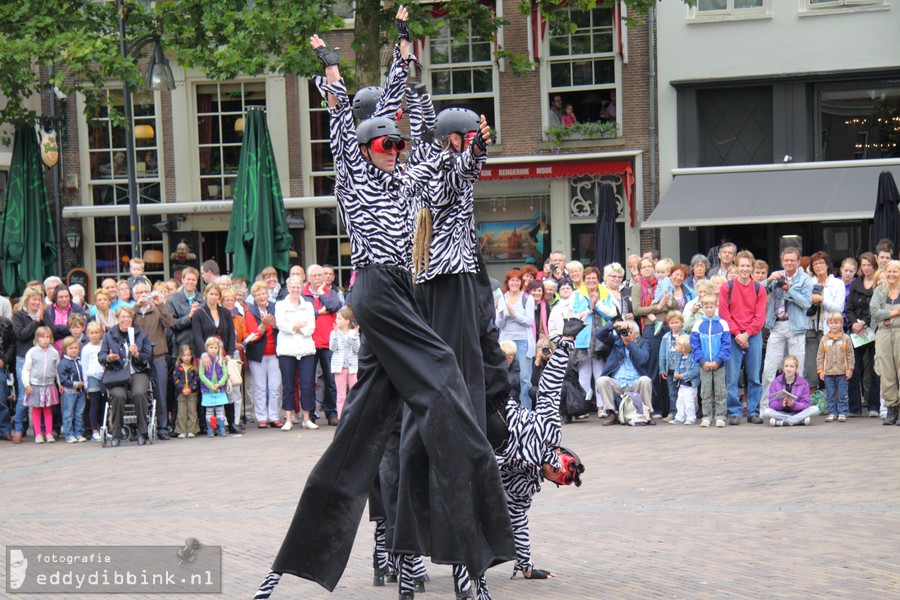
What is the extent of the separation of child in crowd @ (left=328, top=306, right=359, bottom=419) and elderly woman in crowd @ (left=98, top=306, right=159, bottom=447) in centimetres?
230

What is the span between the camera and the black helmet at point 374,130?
21.5ft

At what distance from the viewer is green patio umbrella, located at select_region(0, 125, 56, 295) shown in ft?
70.9

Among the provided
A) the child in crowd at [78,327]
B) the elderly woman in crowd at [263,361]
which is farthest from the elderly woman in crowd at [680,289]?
the child in crowd at [78,327]

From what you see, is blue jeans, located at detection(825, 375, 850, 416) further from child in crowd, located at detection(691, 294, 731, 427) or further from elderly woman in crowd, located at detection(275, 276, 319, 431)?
elderly woman in crowd, located at detection(275, 276, 319, 431)

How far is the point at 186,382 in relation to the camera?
1567 centimetres

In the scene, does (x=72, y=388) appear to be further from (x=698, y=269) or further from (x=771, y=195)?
(x=771, y=195)

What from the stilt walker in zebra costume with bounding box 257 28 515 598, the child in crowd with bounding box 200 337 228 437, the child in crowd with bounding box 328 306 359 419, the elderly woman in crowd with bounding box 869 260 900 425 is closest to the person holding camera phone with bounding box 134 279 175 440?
the child in crowd with bounding box 200 337 228 437

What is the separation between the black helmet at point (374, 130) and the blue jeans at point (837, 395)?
32.5ft

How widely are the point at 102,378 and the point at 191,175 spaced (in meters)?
14.5

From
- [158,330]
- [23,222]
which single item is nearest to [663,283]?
[158,330]

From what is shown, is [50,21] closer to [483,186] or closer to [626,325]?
[483,186]

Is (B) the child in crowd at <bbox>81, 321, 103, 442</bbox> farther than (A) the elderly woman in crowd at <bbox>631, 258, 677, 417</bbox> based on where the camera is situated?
No

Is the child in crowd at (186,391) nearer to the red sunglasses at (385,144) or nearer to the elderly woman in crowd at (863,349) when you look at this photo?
the elderly woman in crowd at (863,349)

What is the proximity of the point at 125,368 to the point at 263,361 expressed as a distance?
199cm
